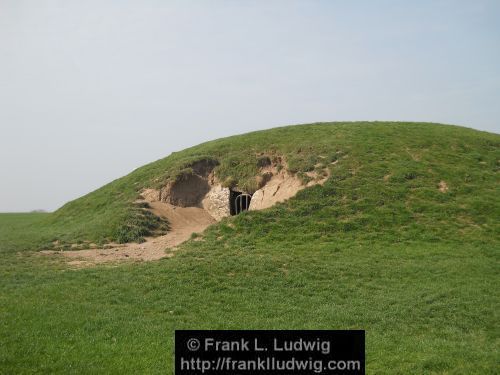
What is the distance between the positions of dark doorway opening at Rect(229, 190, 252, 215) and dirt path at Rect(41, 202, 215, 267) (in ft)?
4.88

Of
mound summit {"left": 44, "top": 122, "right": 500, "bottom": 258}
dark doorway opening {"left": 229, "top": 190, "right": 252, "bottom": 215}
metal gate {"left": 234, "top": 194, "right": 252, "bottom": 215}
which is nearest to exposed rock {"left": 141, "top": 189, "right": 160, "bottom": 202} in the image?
mound summit {"left": 44, "top": 122, "right": 500, "bottom": 258}

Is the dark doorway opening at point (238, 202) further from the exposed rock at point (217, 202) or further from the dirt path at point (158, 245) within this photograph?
the dirt path at point (158, 245)

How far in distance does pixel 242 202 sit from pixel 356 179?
6.54m

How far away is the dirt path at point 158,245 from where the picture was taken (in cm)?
1911

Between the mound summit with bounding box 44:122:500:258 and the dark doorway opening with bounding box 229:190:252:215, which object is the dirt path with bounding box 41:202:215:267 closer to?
the mound summit with bounding box 44:122:500:258

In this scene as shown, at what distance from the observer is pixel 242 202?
26625 mm

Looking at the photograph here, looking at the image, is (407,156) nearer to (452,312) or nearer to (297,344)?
(452,312)

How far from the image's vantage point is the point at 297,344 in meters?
7.99

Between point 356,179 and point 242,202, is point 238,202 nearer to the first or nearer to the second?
point 242,202

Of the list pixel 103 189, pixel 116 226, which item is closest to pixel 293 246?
pixel 116 226

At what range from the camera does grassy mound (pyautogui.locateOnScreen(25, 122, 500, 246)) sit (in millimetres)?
21578

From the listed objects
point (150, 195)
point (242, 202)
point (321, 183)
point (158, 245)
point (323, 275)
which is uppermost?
point (321, 183)

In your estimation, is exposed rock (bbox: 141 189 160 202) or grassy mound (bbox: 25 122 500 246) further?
exposed rock (bbox: 141 189 160 202)

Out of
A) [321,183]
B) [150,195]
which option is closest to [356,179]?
[321,183]
